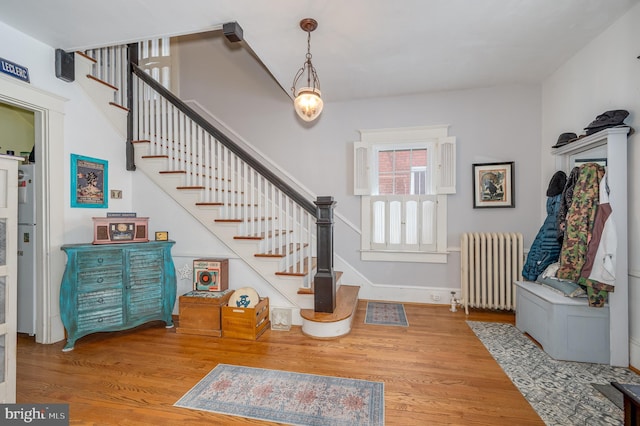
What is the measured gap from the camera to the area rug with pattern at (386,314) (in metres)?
3.27

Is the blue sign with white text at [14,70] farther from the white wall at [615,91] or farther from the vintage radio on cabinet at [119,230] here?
the white wall at [615,91]

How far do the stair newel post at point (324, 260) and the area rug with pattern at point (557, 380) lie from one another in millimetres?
1533

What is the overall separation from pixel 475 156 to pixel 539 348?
2.30 metres

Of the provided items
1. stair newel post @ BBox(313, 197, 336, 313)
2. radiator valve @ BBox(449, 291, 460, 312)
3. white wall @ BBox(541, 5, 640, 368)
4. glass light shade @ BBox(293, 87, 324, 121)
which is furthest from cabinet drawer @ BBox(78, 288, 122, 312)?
white wall @ BBox(541, 5, 640, 368)

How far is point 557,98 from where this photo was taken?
3.32 metres

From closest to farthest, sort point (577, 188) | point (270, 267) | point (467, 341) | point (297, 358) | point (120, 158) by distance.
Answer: point (297, 358)
point (577, 188)
point (467, 341)
point (270, 267)
point (120, 158)

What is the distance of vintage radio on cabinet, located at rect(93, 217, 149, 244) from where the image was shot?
2.77 m

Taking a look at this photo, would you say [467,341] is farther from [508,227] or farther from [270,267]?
[270,267]

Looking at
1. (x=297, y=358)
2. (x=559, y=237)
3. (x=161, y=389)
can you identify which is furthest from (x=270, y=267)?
(x=559, y=237)

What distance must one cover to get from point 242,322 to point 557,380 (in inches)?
103

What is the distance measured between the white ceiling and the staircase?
0.79 m

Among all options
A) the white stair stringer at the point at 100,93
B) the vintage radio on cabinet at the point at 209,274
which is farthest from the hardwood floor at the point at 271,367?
the white stair stringer at the point at 100,93

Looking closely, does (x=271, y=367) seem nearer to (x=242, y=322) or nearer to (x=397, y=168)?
(x=242, y=322)

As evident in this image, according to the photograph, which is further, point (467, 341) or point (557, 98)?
point (557, 98)
